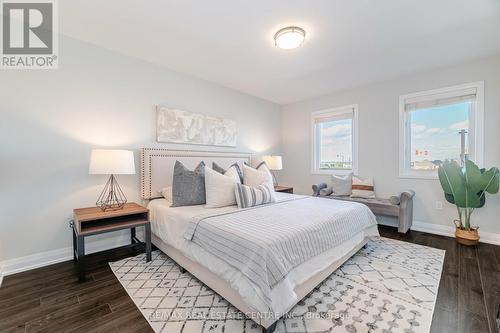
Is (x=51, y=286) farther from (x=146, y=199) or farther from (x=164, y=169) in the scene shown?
(x=164, y=169)

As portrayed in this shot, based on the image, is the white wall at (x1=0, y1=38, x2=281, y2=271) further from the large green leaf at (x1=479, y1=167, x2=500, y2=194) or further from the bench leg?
the large green leaf at (x1=479, y1=167, x2=500, y2=194)

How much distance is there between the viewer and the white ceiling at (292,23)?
2.02 m

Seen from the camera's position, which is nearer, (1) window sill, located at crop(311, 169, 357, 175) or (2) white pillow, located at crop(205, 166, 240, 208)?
(2) white pillow, located at crop(205, 166, 240, 208)

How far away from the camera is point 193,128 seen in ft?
11.7

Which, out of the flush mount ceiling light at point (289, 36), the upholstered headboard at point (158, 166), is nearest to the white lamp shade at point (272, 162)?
the upholstered headboard at point (158, 166)

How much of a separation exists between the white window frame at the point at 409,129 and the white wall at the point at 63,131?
3860 millimetres

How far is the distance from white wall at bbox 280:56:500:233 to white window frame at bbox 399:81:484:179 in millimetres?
58

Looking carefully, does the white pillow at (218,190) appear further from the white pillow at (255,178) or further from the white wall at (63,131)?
the white wall at (63,131)

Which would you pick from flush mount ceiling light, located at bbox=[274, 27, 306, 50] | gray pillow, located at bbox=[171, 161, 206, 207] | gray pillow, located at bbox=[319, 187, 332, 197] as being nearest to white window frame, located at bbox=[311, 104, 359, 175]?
gray pillow, located at bbox=[319, 187, 332, 197]

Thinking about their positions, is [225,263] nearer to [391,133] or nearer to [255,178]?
[255,178]

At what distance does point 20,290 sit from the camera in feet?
6.27

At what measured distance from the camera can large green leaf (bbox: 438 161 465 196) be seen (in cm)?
290

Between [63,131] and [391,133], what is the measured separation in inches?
188

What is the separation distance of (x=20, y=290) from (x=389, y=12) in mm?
4212
